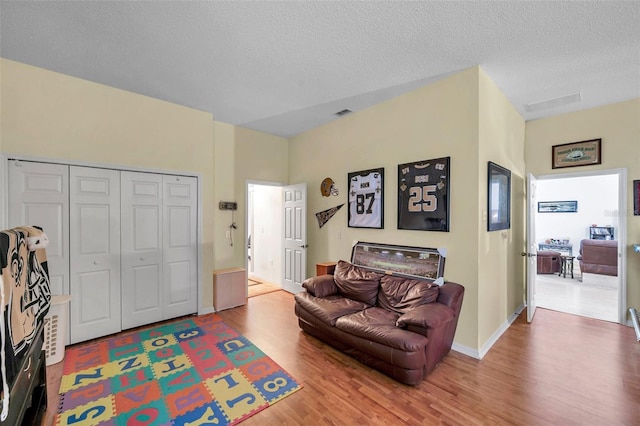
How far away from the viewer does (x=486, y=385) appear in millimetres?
2332

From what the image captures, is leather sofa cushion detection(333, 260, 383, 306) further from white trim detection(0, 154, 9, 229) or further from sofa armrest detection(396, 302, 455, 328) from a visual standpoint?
white trim detection(0, 154, 9, 229)

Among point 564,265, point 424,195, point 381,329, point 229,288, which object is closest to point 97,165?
point 229,288

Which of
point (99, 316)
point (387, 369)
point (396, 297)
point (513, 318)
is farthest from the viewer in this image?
point (513, 318)

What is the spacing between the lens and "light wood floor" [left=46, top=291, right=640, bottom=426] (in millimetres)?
1968

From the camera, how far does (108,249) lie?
3271mm

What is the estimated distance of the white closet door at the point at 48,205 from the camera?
2764 mm

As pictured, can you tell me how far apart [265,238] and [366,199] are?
2.90 m

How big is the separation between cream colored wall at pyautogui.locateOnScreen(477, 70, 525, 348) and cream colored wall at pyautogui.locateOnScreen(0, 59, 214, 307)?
3548 mm

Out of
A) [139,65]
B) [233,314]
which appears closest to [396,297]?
[233,314]

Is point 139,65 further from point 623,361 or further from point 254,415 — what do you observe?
point 623,361

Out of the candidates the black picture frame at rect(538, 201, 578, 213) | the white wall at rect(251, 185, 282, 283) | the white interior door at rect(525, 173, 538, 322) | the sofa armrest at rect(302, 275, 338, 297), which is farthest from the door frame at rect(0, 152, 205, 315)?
the black picture frame at rect(538, 201, 578, 213)

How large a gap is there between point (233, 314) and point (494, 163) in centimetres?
392

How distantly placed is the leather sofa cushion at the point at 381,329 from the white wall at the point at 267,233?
2919 millimetres

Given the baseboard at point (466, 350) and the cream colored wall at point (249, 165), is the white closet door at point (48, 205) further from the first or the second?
the baseboard at point (466, 350)
